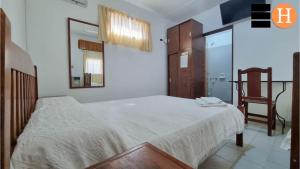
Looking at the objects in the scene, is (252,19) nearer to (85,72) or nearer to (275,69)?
(275,69)

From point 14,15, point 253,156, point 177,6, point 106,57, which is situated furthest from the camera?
point 177,6

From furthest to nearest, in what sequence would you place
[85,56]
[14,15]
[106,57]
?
[106,57] < [85,56] < [14,15]

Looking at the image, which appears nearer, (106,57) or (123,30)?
(106,57)

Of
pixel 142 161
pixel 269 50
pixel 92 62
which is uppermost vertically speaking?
pixel 269 50

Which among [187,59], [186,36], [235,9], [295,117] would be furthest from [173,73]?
[295,117]

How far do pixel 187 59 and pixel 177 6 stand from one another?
1.32 m

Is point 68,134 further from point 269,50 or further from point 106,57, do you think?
point 269,50

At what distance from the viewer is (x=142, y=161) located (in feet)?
1.75

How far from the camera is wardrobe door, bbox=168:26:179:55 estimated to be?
3.62 metres

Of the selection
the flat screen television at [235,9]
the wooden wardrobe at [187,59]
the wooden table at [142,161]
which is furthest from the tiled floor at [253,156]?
the flat screen television at [235,9]

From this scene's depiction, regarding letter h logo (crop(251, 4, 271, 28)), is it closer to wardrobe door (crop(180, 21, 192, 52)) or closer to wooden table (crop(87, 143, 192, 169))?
wardrobe door (crop(180, 21, 192, 52))

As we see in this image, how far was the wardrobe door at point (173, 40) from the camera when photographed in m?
3.62

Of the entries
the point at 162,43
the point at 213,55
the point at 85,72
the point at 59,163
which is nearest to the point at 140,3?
the point at 162,43

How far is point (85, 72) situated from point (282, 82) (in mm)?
3564
